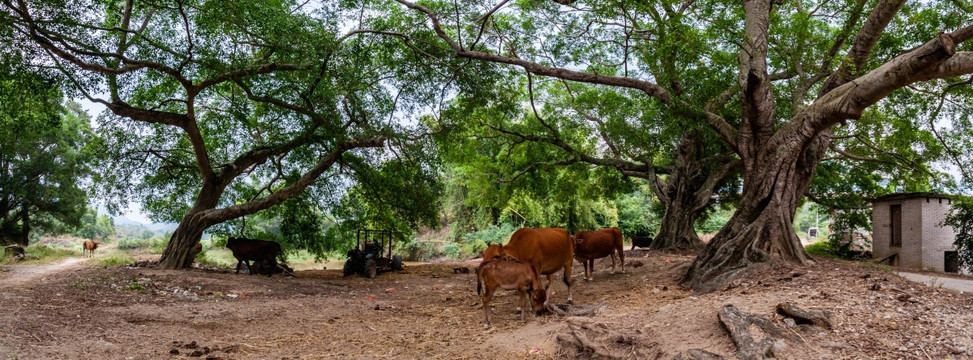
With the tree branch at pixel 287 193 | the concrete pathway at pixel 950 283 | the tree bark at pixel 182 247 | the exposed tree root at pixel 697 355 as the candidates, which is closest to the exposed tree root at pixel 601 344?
the exposed tree root at pixel 697 355

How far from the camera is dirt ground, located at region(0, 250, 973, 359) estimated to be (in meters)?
5.42

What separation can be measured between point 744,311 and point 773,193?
15.2 ft

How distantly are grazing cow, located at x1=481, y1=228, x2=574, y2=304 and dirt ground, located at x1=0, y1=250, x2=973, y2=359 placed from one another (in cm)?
80

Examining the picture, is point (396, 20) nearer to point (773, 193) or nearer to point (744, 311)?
point (773, 193)

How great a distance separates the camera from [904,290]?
262 inches

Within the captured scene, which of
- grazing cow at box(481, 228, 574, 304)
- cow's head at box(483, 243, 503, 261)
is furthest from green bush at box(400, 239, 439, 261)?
cow's head at box(483, 243, 503, 261)

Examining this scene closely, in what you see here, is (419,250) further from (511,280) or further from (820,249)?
(511,280)

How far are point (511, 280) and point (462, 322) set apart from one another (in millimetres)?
1114

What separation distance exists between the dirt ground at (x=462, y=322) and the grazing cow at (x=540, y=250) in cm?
80

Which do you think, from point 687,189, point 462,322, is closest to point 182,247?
point 462,322

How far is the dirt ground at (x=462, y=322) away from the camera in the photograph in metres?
5.42

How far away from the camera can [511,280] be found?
8148 millimetres

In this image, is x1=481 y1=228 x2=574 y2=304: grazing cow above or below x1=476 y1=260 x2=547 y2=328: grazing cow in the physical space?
Result: above

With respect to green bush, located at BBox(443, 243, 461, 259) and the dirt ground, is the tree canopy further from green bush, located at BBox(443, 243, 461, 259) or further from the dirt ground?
the dirt ground
